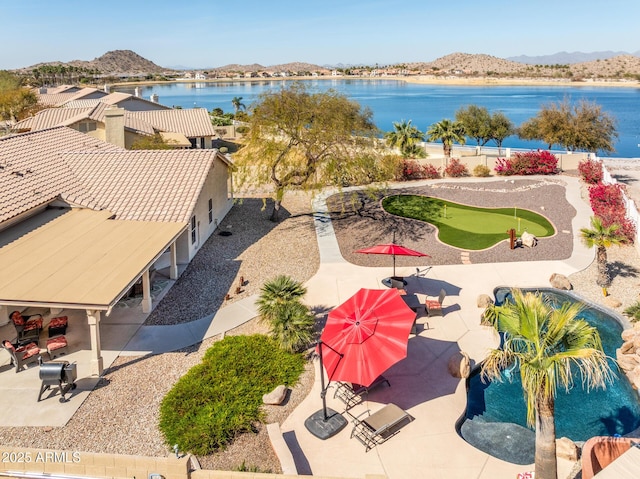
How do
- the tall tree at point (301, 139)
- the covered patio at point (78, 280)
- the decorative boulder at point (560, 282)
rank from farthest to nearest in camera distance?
1. the tall tree at point (301, 139)
2. the decorative boulder at point (560, 282)
3. the covered patio at point (78, 280)

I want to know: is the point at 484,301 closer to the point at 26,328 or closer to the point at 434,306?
the point at 434,306

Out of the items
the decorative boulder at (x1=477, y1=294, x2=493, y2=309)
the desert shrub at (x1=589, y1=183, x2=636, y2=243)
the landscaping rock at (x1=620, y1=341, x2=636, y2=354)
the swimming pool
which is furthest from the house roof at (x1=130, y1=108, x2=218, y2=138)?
the landscaping rock at (x1=620, y1=341, x2=636, y2=354)

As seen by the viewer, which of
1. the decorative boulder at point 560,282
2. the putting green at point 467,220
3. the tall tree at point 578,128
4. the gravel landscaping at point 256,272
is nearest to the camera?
the gravel landscaping at point 256,272

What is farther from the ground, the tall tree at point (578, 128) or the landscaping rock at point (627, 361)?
the tall tree at point (578, 128)

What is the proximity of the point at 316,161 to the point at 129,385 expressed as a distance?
17524 millimetres

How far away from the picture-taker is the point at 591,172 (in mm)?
35375

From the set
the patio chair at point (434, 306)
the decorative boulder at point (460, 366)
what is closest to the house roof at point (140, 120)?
the patio chair at point (434, 306)

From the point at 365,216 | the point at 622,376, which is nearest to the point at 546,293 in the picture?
Result: the point at 622,376

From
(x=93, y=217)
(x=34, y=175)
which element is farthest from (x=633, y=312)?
(x=34, y=175)

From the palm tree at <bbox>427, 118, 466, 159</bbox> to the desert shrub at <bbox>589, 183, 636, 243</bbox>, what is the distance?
12690mm

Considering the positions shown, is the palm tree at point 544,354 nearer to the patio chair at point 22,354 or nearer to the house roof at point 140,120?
the patio chair at point 22,354

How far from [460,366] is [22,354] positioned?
1271 cm

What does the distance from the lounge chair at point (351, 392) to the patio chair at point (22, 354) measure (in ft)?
29.5

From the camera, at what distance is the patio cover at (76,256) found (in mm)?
13406
